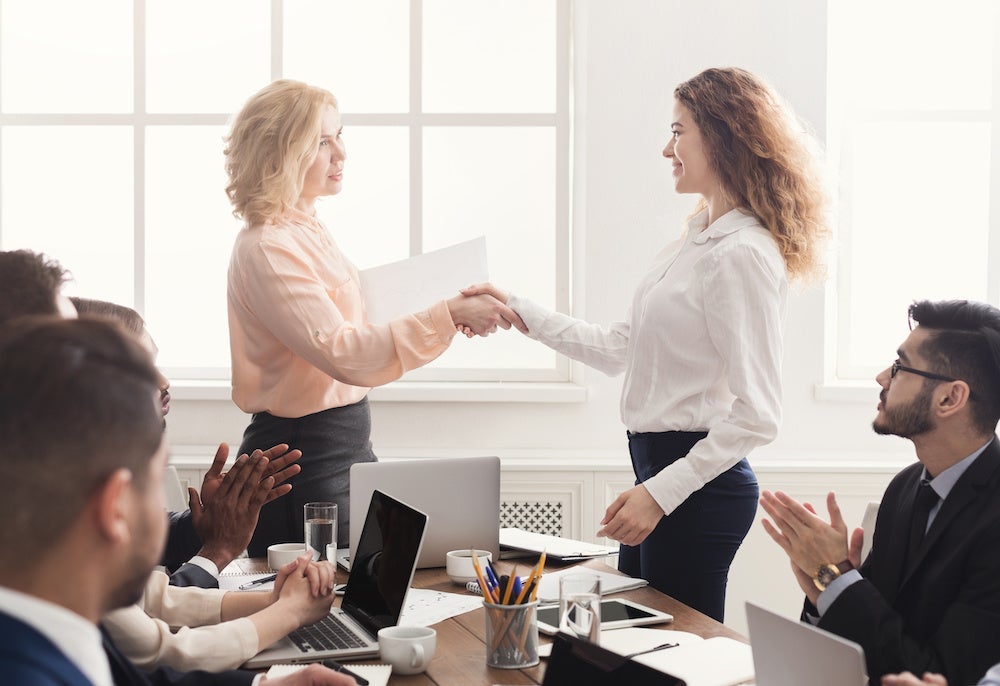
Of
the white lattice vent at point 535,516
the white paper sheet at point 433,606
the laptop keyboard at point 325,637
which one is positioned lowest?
the white lattice vent at point 535,516

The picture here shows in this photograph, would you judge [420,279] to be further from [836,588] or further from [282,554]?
[836,588]

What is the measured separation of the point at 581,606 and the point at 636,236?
2418 mm

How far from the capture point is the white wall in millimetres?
3742

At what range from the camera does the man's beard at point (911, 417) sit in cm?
180

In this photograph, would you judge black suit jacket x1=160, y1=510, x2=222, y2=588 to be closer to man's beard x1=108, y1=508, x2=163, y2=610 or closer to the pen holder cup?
the pen holder cup

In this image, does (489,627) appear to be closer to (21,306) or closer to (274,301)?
(21,306)

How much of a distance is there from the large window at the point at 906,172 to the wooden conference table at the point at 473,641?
237 cm

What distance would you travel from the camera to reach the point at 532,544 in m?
2.38

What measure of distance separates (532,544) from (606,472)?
4.44ft

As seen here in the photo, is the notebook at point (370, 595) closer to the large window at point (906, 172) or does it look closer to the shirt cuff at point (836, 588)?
the shirt cuff at point (836, 588)

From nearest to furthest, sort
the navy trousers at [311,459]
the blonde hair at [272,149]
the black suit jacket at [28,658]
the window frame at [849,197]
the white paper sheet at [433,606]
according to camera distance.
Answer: the black suit jacket at [28,658], the white paper sheet at [433,606], the navy trousers at [311,459], the blonde hair at [272,149], the window frame at [849,197]

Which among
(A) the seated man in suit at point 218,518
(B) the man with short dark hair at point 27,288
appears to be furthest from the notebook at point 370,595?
(B) the man with short dark hair at point 27,288

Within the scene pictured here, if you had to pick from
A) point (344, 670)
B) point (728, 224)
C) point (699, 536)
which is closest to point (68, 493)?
point (344, 670)

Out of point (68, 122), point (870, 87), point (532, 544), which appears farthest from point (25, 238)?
point (870, 87)
